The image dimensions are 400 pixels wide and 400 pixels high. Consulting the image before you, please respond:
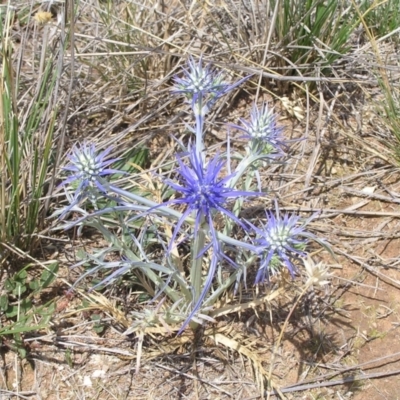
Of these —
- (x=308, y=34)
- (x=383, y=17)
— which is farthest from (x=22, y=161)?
(x=383, y=17)

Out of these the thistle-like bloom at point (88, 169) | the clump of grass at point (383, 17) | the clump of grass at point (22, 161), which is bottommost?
the clump of grass at point (22, 161)

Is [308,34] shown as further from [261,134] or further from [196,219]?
[196,219]

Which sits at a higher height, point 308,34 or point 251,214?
point 308,34

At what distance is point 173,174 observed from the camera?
69.8 inches

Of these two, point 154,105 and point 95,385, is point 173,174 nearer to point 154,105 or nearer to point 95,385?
point 154,105

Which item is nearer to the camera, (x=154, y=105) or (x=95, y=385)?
(x=95, y=385)

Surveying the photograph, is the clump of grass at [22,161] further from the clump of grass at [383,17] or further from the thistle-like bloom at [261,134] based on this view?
the clump of grass at [383,17]

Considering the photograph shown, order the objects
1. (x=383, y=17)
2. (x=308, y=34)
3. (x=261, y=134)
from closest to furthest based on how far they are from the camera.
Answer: (x=261, y=134)
(x=308, y=34)
(x=383, y=17)

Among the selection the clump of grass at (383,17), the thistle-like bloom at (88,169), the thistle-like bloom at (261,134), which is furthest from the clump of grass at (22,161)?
the clump of grass at (383,17)

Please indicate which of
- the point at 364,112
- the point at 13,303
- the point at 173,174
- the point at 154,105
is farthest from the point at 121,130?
the point at 364,112

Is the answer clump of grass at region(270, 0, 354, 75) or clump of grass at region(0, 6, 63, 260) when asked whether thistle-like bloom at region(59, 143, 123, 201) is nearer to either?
clump of grass at region(0, 6, 63, 260)

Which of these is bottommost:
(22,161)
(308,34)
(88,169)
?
(22,161)

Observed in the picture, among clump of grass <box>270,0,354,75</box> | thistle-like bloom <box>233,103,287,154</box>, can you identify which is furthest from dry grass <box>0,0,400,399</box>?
thistle-like bloom <box>233,103,287,154</box>

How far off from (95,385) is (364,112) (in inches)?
48.7
